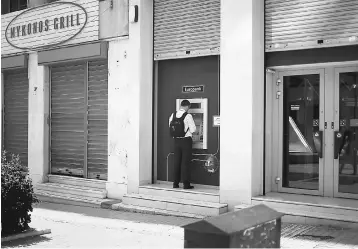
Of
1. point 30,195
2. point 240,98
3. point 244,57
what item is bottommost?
point 30,195

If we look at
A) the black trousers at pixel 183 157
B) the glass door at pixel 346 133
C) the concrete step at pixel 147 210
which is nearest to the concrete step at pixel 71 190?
the concrete step at pixel 147 210

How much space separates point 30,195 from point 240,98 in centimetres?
408

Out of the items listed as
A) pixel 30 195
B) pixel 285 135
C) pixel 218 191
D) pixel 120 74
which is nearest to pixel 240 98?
pixel 285 135

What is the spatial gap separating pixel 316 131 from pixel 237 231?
6.33 metres

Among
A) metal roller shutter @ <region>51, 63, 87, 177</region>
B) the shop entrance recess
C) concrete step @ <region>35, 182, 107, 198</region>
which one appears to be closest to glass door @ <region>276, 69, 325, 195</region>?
the shop entrance recess

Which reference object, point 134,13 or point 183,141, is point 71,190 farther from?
point 134,13

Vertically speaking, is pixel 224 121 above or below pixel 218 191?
above

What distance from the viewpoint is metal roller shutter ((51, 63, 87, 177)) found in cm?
1250

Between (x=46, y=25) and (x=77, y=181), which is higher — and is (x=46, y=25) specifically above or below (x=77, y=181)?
above

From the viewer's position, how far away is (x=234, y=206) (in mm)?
9289

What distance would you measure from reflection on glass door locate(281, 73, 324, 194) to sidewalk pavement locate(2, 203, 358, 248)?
1450 millimetres

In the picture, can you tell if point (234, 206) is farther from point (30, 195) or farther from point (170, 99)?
point (30, 195)

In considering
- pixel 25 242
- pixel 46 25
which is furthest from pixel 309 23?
pixel 46 25

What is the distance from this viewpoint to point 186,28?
34.1ft
